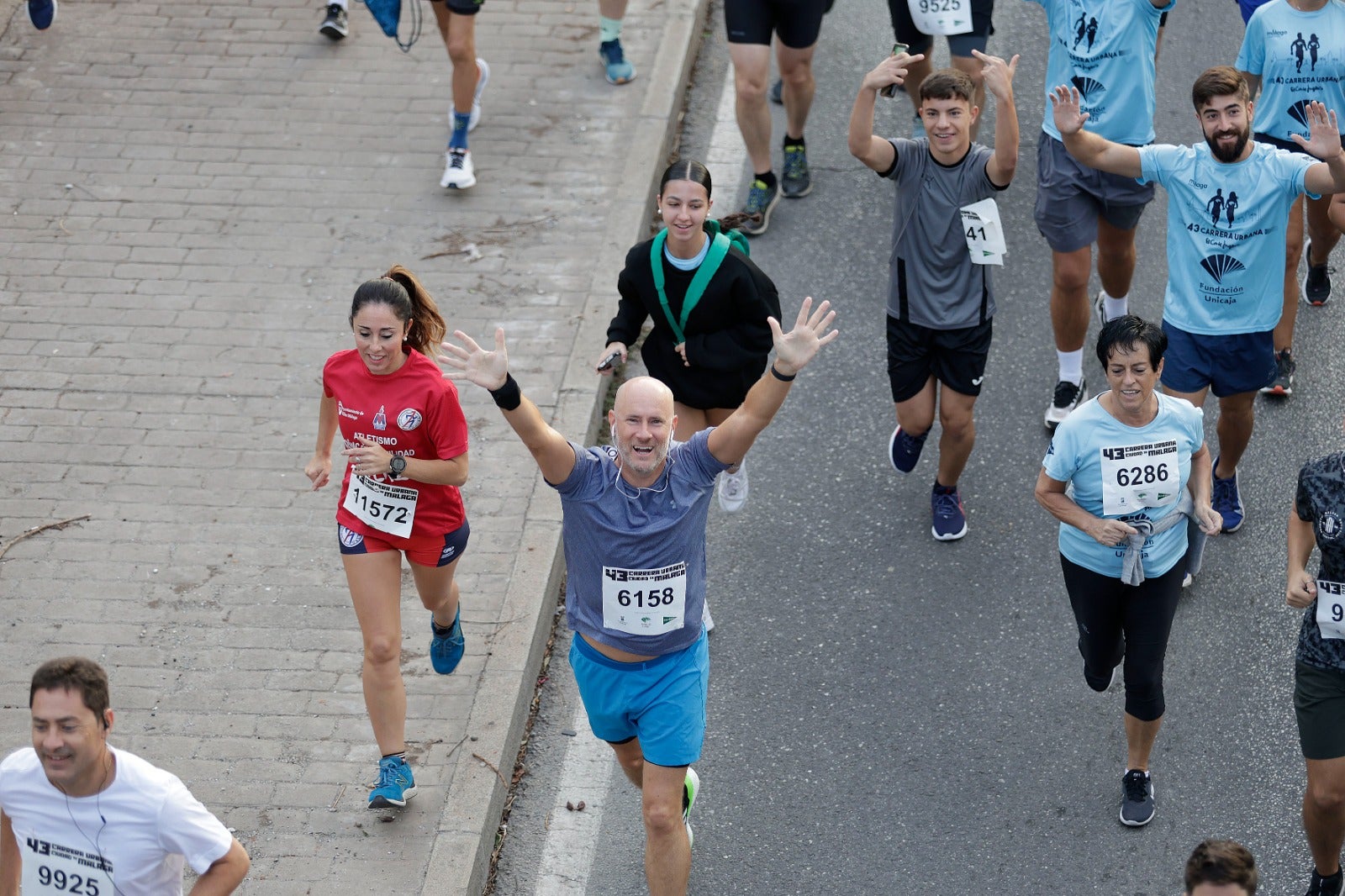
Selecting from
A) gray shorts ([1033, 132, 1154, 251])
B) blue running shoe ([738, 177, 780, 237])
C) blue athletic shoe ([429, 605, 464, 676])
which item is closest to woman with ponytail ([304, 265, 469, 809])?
blue athletic shoe ([429, 605, 464, 676])

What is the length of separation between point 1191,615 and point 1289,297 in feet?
6.53

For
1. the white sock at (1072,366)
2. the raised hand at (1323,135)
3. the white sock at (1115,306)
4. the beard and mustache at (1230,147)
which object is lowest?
the white sock at (1072,366)

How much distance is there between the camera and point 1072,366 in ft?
25.1

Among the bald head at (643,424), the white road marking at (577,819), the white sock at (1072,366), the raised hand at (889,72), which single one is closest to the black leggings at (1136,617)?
the bald head at (643,424)

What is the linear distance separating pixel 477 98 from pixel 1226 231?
4722 millimetres

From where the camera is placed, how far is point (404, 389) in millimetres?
5461

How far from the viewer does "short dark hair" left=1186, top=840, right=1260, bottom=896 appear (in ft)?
13.0

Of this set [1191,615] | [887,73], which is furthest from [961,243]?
[1191,615]

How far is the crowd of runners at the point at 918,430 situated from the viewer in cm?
419

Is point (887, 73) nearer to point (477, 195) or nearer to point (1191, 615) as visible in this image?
point (1191, 615)

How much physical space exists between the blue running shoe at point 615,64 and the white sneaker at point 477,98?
0.77m

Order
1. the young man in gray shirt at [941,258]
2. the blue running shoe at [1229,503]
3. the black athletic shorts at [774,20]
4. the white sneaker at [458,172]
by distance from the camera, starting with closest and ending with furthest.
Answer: the young man in gray shirt at [941,258] < the blue running shoe at [1229,503] < the black athletic shorts at [774,20] < the white sneaker at [458,172]

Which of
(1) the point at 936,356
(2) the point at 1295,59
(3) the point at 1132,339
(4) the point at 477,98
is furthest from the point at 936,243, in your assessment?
(4) the point at 477,98

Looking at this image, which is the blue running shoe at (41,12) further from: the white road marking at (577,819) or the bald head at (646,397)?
the bald head at (646,397)
